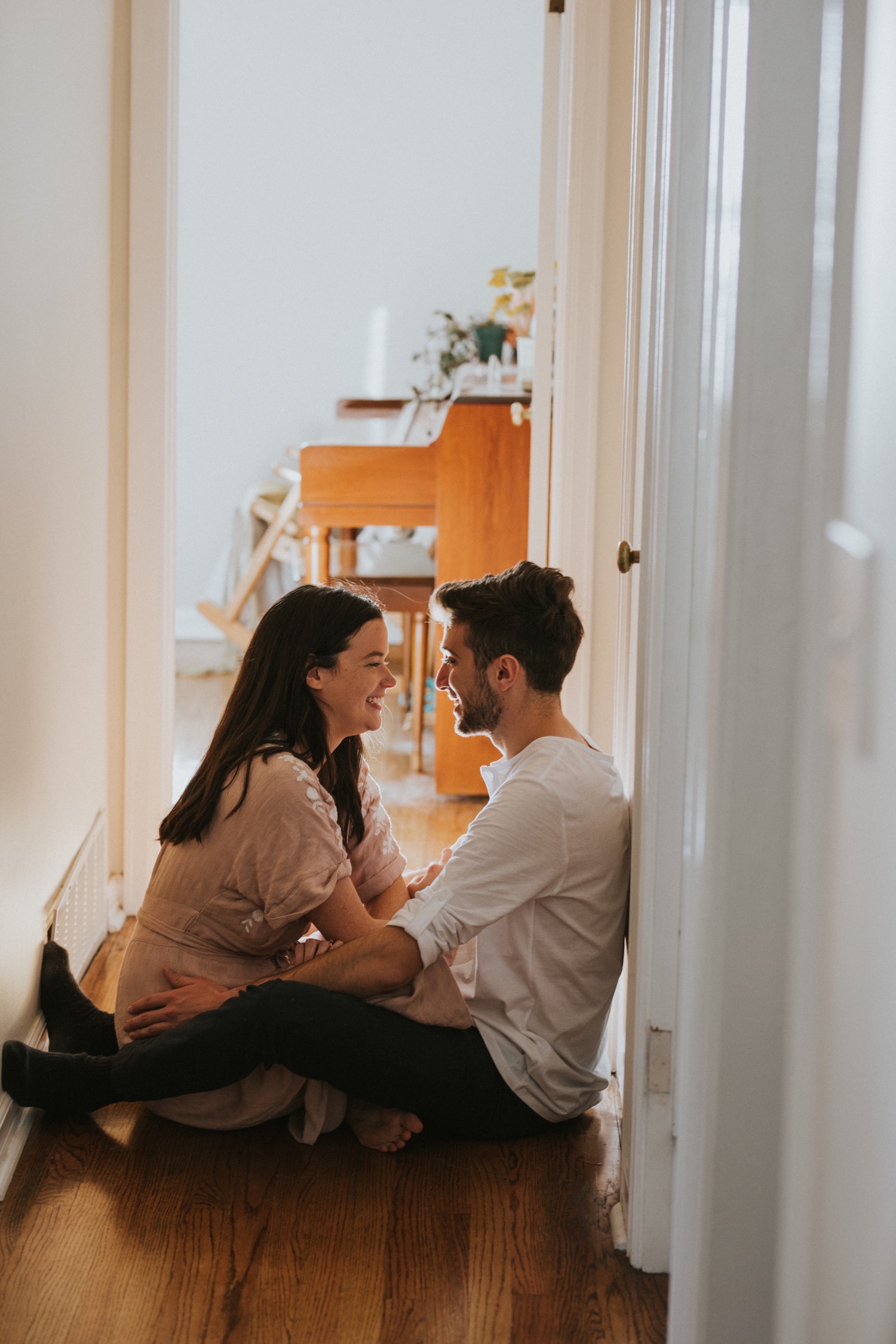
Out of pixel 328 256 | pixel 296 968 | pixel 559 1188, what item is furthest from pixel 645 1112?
pixel 328 256

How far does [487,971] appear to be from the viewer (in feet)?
5.64

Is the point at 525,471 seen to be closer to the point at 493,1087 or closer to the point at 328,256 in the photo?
the point at 493,1087

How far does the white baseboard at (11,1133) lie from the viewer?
162cm

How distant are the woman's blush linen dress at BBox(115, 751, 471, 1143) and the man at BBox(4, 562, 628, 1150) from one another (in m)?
0.05

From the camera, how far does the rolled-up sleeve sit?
159cm

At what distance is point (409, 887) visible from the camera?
207 centimetres

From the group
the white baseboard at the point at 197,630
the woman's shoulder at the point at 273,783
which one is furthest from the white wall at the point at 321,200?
the woman's shoulder at the point at 273,783

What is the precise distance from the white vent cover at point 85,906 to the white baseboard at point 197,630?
3.41m

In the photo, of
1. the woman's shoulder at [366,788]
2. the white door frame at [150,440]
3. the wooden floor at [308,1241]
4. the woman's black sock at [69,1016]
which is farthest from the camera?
the white door frame at [150,440]

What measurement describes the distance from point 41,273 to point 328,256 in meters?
4.62

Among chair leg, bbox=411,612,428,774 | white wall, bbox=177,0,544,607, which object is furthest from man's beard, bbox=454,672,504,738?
white wall, bbox=177,0,544,607

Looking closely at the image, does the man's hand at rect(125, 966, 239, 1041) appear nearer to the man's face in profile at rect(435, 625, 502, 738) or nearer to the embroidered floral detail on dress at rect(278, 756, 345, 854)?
the embroidered floral detail on dress at rect(278, 756, 345, 854)

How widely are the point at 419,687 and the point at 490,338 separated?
3.80 ft

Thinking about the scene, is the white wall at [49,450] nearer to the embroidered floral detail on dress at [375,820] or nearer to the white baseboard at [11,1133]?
the white baseboard at [11,1133]
